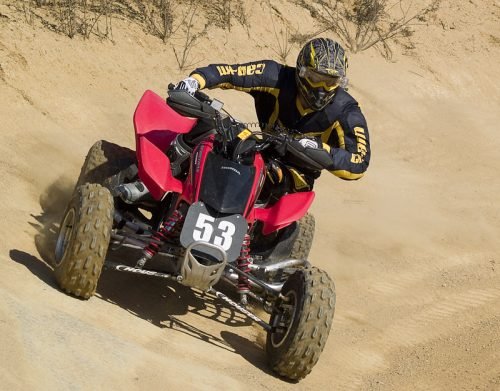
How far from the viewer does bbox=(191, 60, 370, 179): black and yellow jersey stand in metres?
7.65

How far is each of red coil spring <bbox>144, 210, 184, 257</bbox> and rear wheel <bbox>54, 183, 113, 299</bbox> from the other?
0.37 metres

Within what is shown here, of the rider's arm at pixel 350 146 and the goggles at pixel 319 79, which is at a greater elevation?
the goggles at pixel 319 79

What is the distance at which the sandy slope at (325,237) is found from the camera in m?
5.86

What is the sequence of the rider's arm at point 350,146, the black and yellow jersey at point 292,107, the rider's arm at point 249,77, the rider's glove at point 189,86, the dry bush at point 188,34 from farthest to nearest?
the dry bush at point 188,34 → the rider's arm at point 249,77 → the black and yellow jersey at point 292,107 → the rider's arm at point 350,146 → the rider's glove at point 189,86

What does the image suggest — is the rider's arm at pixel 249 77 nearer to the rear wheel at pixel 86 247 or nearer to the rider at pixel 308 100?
the rider at pixel 308 100

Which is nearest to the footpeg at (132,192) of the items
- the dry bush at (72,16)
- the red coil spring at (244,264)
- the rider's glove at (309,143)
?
the red coil spring at (244,264)

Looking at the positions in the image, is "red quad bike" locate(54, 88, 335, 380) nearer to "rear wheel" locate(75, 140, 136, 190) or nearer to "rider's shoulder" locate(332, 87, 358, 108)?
"rear wheel" locate(75, 140, 136, 190)

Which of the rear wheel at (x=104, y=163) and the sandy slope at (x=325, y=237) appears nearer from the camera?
the sandy slope at (x=325, y=237)

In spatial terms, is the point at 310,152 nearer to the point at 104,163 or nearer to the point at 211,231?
the point at 211,231

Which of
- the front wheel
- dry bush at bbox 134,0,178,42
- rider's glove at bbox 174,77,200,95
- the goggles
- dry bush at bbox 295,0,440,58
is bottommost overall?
the front wheel

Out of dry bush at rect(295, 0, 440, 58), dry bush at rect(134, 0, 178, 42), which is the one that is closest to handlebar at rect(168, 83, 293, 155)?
dry bush at rect(134, 0, 178, 42)

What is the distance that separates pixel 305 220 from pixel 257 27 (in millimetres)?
6732

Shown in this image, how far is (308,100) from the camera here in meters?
7.50

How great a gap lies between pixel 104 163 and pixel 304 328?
97.6 inches
